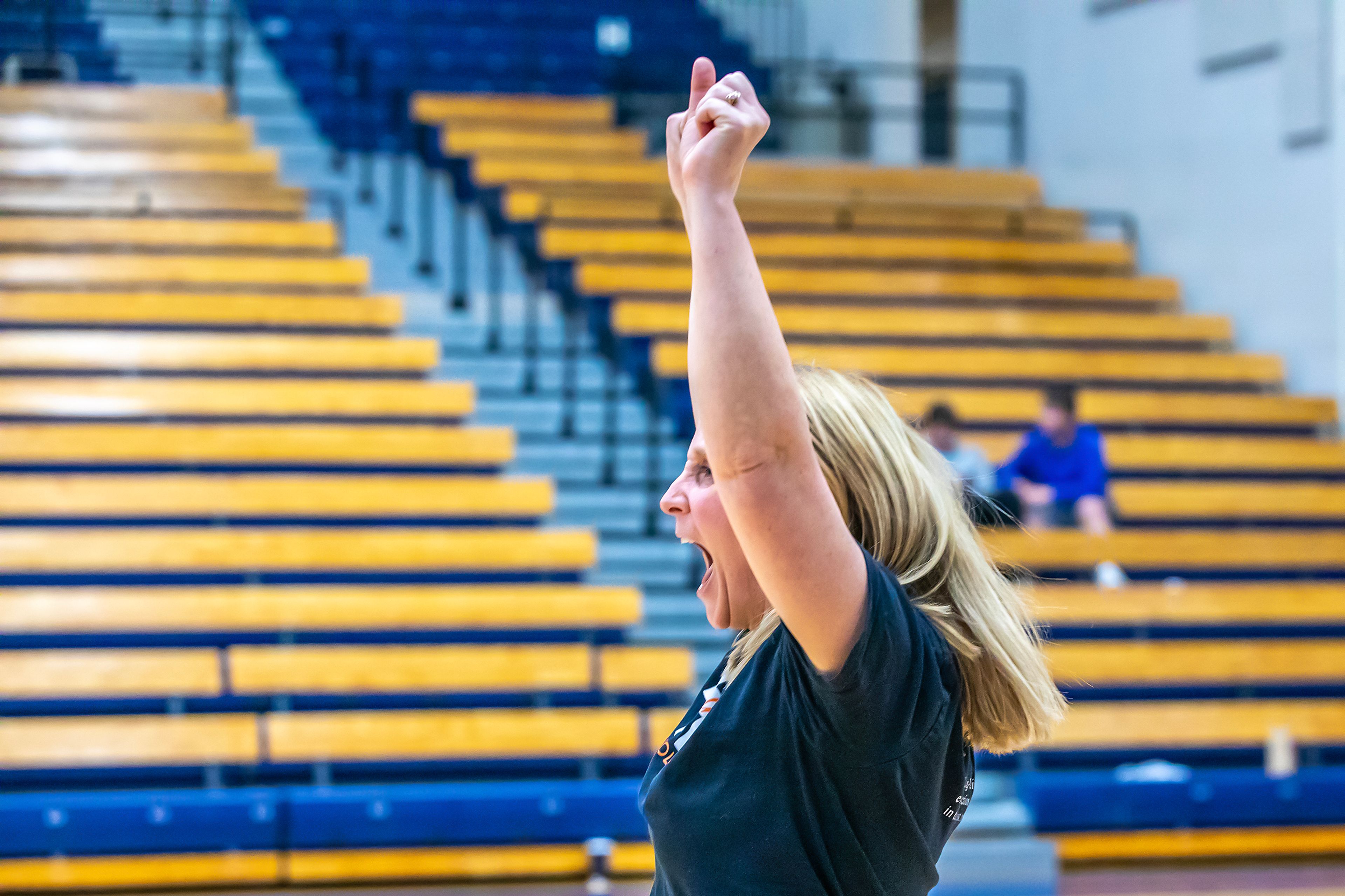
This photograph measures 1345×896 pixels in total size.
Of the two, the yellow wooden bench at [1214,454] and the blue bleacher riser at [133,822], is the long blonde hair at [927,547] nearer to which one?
the blue bleacher riser at [133,822]

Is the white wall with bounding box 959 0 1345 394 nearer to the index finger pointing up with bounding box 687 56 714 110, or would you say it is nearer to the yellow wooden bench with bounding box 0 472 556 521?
the yellow wooden bench with bounding box 0 472 556 521

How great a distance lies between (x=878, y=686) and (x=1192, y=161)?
7.43 meters

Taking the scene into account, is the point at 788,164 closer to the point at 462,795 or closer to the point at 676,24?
the point at 676,24

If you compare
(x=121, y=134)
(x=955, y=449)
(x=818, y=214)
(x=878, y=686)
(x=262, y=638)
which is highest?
(x=121, y=134)

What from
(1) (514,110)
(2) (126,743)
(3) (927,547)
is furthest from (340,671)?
(1) (514,110)

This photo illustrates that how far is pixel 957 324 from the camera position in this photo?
6.93 meters

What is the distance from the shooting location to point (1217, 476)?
6332 millimetres

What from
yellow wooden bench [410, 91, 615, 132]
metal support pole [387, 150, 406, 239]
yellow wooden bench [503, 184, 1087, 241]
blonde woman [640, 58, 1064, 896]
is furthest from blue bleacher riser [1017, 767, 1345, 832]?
yellow wooden bench [410, 91, 615, 132]

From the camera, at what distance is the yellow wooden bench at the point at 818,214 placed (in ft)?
23.6

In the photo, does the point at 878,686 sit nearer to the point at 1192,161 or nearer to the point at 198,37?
the point at 1192,161

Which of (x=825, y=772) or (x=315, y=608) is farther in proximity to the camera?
(x=315, y=608)

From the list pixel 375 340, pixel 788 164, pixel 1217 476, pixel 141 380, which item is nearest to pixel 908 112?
pixel 788 164

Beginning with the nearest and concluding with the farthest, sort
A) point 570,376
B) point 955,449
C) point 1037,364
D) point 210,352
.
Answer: point 955,449 → point 210,352 → point 570,376 → point 1037,364

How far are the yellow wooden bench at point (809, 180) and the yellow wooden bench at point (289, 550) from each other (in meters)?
2.78
